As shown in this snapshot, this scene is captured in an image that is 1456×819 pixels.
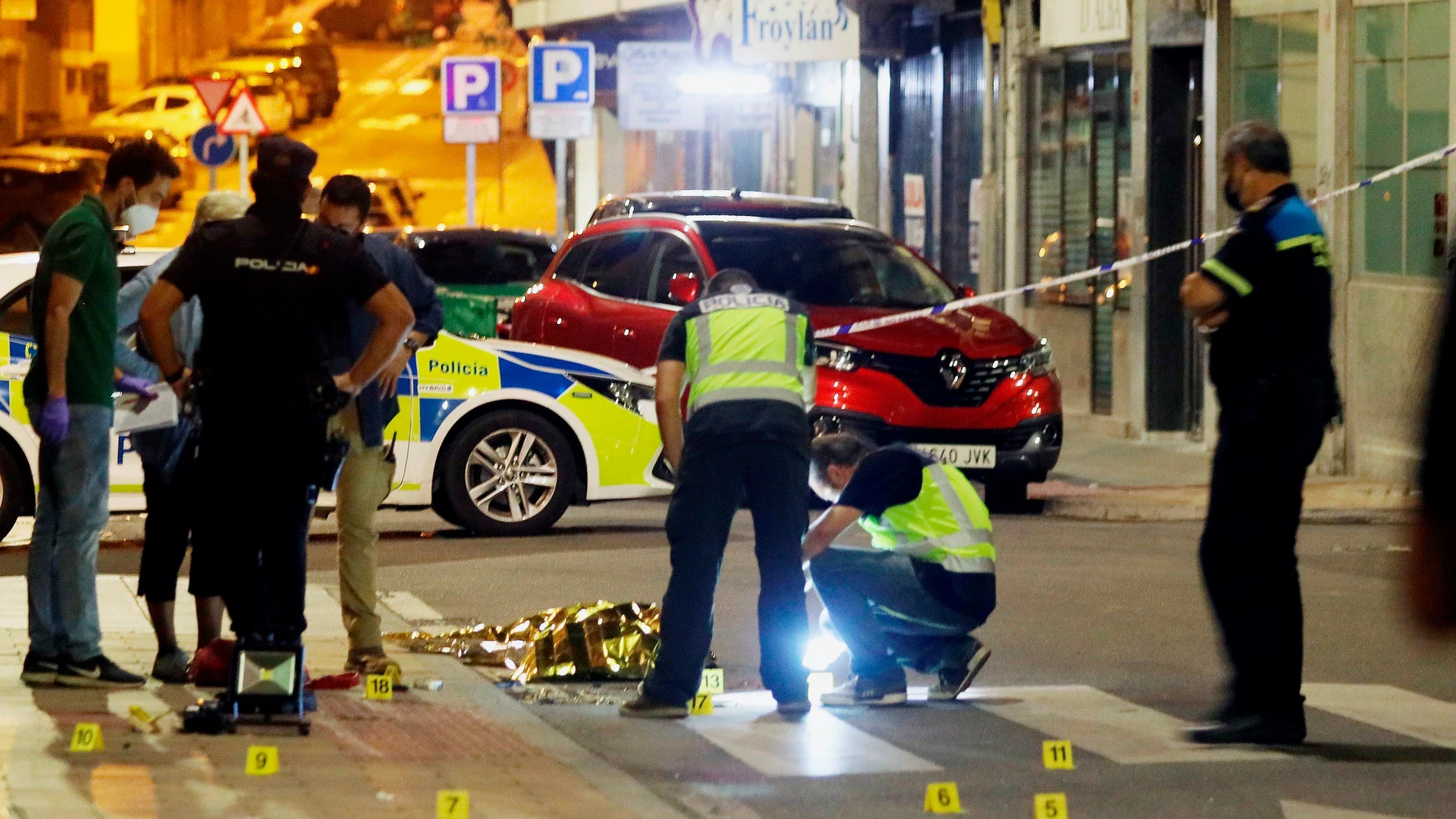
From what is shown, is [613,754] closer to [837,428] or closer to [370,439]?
[370,439]

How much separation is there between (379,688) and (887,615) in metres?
1.72

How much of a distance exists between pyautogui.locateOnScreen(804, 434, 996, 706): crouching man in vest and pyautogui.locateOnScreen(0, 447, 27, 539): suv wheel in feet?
18.6

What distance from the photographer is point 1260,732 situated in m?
7.35

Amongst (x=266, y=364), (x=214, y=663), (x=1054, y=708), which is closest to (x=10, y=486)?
(x=214, y=663)

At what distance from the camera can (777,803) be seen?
6582 mm

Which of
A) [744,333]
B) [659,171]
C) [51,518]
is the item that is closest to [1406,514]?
[744,333]

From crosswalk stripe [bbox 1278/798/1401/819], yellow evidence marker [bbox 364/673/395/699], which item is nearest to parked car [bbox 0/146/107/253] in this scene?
yellow evidence marker [bbox 364/673/395/699]

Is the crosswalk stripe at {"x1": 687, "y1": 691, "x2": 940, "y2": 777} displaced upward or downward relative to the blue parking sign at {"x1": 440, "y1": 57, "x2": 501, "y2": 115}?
downward

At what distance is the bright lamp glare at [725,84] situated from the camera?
2795cm

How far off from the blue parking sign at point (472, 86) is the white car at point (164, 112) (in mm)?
17707

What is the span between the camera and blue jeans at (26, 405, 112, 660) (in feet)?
26.0

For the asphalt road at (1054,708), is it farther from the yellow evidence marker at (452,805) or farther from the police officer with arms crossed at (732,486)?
the yellow evidence marker at (452,805)

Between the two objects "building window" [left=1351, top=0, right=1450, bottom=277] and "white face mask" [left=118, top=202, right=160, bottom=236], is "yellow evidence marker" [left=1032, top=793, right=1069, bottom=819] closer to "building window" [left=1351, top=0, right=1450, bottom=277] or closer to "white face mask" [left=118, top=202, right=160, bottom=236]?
"white face mask" [left=118, top=202, right=160, bottom=236]

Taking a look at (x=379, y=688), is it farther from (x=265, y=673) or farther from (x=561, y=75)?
(x=561, y=75)
